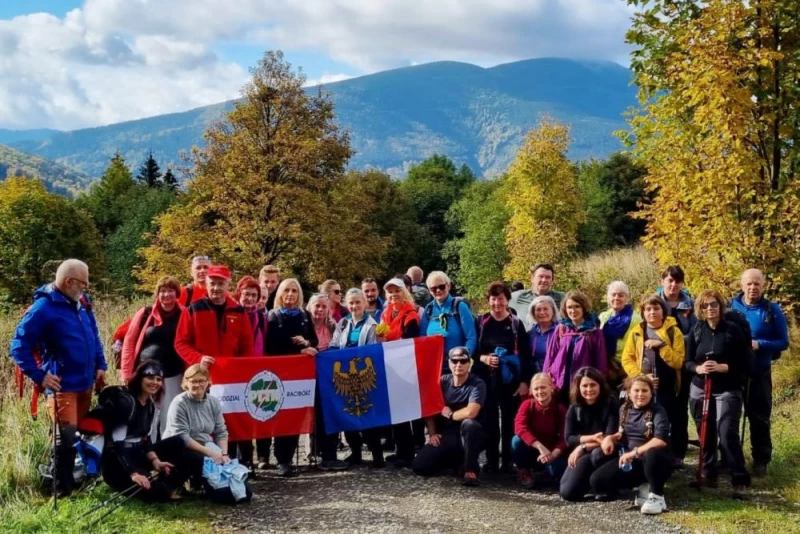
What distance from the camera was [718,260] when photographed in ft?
38.1

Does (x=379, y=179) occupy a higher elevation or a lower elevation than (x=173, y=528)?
higher

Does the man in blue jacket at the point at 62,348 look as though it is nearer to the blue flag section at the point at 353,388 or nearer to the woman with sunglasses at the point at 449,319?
the blue flag section at the point at 353,388

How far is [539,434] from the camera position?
8.06 metres

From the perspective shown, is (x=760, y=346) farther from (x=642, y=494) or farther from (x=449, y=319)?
(x=449, y=319)

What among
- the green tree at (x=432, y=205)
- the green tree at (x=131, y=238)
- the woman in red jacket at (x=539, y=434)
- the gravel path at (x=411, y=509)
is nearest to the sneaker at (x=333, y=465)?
the gravel path at (x=411, y=509)

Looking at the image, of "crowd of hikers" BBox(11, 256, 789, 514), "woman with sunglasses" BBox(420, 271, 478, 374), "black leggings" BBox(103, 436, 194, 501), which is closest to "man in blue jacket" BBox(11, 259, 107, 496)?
"crowd of hikers" BBox(11, 256, 789, 514)

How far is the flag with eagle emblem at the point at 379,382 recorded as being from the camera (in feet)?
28.8

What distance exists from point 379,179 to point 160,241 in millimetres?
25229

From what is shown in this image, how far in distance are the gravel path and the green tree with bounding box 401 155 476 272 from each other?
131ft

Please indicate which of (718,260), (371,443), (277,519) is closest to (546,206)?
(718,260)

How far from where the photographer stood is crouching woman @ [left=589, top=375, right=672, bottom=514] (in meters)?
7.24

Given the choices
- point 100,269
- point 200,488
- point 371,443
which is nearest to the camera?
point 200,488

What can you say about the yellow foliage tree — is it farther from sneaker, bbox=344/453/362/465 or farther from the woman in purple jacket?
the woman in purple jacket

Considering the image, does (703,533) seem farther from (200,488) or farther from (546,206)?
(546,206)
